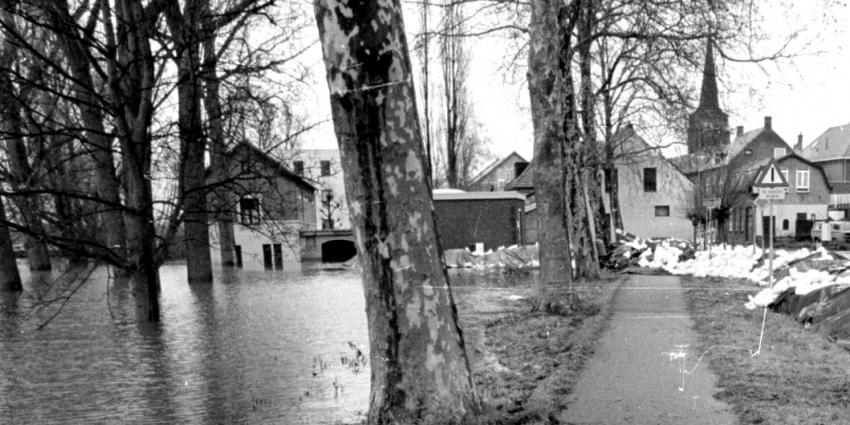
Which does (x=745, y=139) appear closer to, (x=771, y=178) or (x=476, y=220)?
(x=476, y=220)

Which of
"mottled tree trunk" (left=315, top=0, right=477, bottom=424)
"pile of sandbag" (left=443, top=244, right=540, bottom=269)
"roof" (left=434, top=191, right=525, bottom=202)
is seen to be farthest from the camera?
"roof" (left=434, top=191, right=525, bottom=202)

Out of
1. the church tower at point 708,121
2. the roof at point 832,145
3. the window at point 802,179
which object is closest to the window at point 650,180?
the window at point 802,179

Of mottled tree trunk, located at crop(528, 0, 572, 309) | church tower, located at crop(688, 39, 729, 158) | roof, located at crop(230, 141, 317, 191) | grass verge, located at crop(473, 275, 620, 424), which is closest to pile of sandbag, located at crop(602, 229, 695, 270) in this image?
church tower, located at crop(688, 39, 729, 158)

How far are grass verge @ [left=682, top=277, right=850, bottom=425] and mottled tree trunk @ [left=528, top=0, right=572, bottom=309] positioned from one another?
8.09 ft

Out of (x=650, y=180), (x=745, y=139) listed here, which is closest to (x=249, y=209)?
(x=650, y=180)

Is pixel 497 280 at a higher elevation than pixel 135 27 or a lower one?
lower

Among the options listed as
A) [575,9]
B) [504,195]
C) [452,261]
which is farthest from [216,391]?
[504,195]

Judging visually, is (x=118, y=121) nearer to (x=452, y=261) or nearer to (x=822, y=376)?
(x=822, y=376)

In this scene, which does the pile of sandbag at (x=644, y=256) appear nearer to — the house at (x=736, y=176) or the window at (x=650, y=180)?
the house at (x=736, y=176)

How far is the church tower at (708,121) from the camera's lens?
17.8 meters

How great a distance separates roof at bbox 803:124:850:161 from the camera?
68188 mm

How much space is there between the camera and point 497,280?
23.9m

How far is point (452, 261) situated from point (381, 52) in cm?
2912

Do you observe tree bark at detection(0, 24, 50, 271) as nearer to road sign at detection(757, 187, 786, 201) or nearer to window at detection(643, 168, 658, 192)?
road sign at detection(757, 187, 786, 201)
